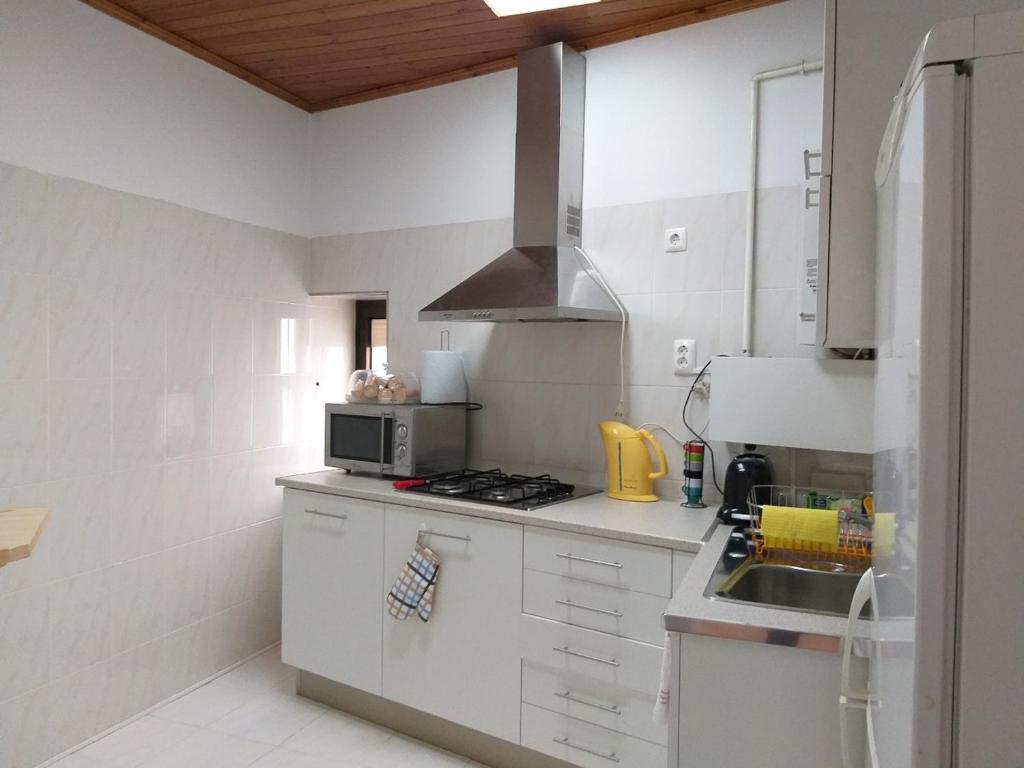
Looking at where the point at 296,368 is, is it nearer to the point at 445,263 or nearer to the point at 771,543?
the point at 445,263

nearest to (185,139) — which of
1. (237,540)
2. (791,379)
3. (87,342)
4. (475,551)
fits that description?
(87,342)

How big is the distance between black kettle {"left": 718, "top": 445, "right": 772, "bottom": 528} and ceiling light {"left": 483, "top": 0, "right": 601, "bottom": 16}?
1567 millimetres

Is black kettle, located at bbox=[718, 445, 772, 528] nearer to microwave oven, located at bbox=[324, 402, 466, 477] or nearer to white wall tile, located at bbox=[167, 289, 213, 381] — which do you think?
A: microwave oven, located at bbox=[324, 402, 466, 477]

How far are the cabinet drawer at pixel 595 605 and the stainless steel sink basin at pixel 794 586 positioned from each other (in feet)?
1.11

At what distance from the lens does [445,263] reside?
3125mm

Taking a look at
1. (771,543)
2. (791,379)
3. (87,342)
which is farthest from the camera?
(87,342)

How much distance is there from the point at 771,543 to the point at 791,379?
0.54 metres

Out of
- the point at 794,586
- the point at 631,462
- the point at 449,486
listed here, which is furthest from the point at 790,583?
the point at 449,486

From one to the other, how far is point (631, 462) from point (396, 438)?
90cm

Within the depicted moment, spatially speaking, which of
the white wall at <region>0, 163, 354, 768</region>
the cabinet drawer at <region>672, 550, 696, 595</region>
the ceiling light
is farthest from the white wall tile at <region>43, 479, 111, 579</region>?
the ceiling light

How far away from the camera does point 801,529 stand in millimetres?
1687

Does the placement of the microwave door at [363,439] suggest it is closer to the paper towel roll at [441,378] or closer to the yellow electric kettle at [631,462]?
the paper towel roll at [441,378]

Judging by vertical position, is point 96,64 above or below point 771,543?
above

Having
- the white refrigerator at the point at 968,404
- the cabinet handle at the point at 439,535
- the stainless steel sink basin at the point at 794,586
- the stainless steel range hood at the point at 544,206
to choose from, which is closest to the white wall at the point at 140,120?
the stainless steel range hood at the point at 544,206
